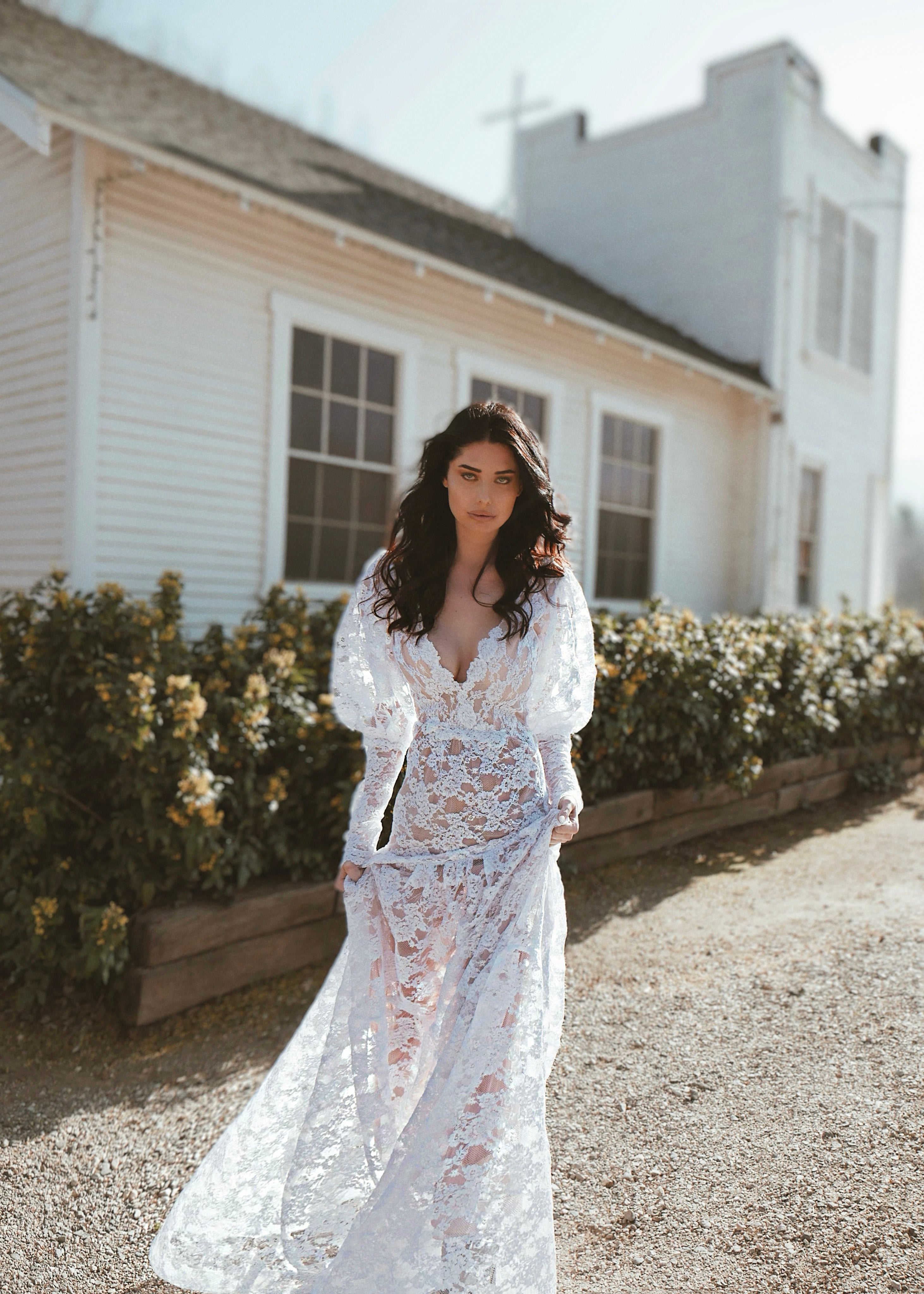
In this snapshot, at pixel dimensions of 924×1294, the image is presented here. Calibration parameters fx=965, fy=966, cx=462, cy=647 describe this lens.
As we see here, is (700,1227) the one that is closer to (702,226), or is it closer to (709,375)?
(709,375)

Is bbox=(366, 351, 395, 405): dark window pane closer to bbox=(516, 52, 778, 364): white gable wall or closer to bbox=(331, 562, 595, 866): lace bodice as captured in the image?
bbox=(331, 562, 595, 866): lace bodice

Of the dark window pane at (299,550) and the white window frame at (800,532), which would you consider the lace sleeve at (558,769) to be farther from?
the white window frame at (800,532)

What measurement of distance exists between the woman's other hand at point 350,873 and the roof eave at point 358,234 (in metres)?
4.82

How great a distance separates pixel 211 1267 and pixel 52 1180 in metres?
0.84

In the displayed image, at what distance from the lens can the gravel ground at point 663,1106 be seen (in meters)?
2.47

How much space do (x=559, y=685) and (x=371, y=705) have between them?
479mm

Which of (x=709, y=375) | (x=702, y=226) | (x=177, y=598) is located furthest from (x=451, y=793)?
(x=702, y=226)

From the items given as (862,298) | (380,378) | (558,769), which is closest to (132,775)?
(558,769)

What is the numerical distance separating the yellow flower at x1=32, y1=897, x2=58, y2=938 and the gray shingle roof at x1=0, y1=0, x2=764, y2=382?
4295 millimetres

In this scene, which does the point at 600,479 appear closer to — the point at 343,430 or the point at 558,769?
the point at 343,430

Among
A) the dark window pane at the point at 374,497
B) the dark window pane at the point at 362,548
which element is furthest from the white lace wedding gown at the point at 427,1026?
the dark window pane at the point at 374,497

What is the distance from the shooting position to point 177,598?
4.85 meters

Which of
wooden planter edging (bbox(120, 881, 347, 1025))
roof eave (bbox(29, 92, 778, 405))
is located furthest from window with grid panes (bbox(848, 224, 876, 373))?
wooden planter edging (bbox(120, 881, 347, 1025))

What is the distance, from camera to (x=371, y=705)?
8.11ft
